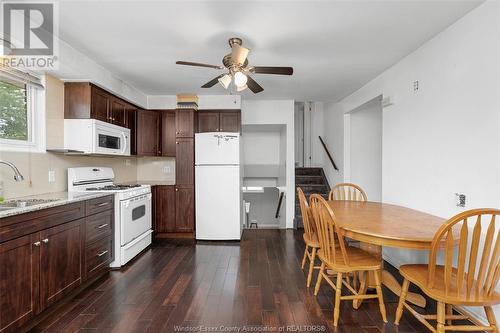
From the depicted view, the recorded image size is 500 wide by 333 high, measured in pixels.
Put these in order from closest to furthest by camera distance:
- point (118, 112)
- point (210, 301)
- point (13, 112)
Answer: point (210, 301)
point (13, 112)
point (118, 112)

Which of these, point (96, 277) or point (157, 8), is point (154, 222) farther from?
point (157, 8)

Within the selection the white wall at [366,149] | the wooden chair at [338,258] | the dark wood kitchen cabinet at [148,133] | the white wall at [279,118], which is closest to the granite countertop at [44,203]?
the dark wood kitchen cabinet at [148,133]

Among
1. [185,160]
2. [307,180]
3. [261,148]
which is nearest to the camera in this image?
[185,160]

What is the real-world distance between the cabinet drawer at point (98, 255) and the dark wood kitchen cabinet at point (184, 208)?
132cm

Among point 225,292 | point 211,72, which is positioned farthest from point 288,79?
point 225,292

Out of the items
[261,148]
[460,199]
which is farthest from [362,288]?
[261,148]

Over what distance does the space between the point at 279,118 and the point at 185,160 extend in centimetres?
195

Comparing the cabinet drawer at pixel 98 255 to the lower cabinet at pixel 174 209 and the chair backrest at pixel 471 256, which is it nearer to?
the lower cabinet at pixel 174 209

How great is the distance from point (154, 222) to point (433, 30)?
14.4 ft

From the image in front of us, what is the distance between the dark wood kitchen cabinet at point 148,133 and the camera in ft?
13.5

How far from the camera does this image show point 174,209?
416 cm

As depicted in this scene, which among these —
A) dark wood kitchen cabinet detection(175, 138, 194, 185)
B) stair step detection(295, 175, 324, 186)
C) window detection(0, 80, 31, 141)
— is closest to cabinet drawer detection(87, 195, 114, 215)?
window detection(0, 80, 31, 141)

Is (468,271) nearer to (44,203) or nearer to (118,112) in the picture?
(44,203)

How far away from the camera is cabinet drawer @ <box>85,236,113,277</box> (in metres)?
2.47
